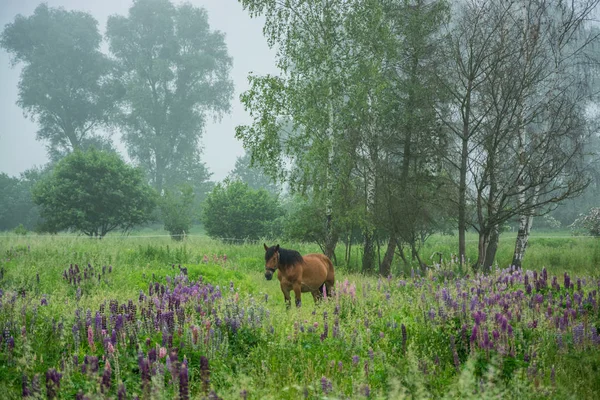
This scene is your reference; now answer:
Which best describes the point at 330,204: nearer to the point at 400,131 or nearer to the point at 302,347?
the point at 400,131

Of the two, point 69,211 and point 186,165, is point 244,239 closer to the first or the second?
point 69,211

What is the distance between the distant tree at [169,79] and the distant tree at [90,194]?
24.2 metres

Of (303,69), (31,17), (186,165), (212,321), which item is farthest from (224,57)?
(212,321)

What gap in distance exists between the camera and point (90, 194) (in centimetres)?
2738

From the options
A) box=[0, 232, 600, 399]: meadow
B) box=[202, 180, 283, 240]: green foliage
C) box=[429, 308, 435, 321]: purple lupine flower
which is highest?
box=[202, 180, 283, 240]: green foliage

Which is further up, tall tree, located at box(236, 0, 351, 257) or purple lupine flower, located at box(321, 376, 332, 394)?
tall tree, located at box(236, 0, 351, 257)

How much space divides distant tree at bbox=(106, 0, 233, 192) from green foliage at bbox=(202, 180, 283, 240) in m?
29.2

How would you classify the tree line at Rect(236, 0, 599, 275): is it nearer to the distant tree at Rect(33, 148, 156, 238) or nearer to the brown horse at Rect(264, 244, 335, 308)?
the brown horse at Rect(264, 244, 335, 308)

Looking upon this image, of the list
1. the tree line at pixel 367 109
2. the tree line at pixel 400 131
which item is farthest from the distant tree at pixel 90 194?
the tree line at pixel 367 109

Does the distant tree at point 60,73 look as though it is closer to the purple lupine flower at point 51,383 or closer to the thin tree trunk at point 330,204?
the thin tree trunk at point 330,204

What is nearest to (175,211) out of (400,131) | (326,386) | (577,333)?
(400,131)

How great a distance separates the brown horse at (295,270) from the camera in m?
8.49

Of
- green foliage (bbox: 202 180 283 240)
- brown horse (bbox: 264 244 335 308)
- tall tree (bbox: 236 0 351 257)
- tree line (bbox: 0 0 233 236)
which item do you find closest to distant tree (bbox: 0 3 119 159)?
tree line (bbox: 0 0 233 236)

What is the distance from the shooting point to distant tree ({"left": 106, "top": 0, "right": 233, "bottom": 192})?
53344 mm
